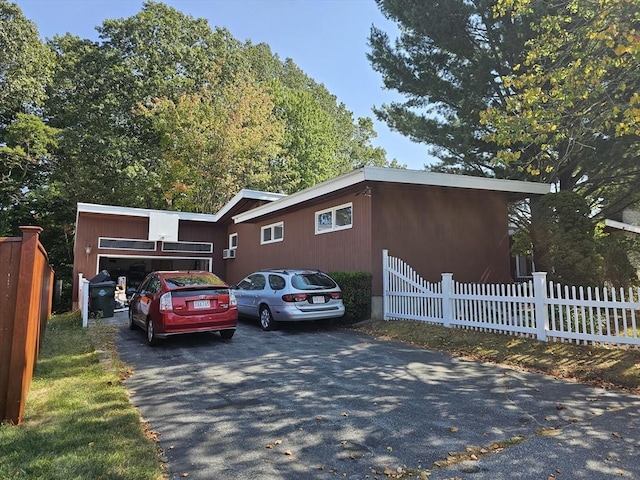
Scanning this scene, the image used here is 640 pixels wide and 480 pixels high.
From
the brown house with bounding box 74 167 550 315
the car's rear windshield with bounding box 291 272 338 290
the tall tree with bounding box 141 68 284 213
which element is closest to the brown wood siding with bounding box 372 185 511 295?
the brown house with bounding box 74 167 550 315

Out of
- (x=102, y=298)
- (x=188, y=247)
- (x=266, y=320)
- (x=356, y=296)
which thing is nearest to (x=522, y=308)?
(x=356, y=296)

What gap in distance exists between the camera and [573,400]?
4828 mm

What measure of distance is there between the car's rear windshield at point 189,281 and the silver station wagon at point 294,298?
1.53 meters

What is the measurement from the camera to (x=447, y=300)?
8.79m

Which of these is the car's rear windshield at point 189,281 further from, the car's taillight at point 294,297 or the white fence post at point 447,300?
the white fence post at point 447,300

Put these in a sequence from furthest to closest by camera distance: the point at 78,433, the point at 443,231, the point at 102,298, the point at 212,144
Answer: the point at 212,144, the point at 102,298, the point at 443,231, the point at 78,433

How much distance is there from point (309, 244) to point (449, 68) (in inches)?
278

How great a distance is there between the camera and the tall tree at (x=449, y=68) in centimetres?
1221

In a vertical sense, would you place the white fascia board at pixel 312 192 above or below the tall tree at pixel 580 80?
below

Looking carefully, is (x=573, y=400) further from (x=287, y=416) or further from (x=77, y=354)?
(x=77, y=354)

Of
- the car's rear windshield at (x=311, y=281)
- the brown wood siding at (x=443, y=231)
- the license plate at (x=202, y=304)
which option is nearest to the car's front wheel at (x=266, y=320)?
the car's rear windshield at (x=311, y=281)

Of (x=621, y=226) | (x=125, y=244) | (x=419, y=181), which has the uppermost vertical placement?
(x=419, y=181)

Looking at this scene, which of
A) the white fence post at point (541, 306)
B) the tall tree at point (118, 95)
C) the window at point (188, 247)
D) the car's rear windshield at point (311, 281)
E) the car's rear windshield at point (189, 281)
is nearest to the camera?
the white fence post at point (541, 306)

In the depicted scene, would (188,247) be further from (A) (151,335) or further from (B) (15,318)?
(B) (15,318)
